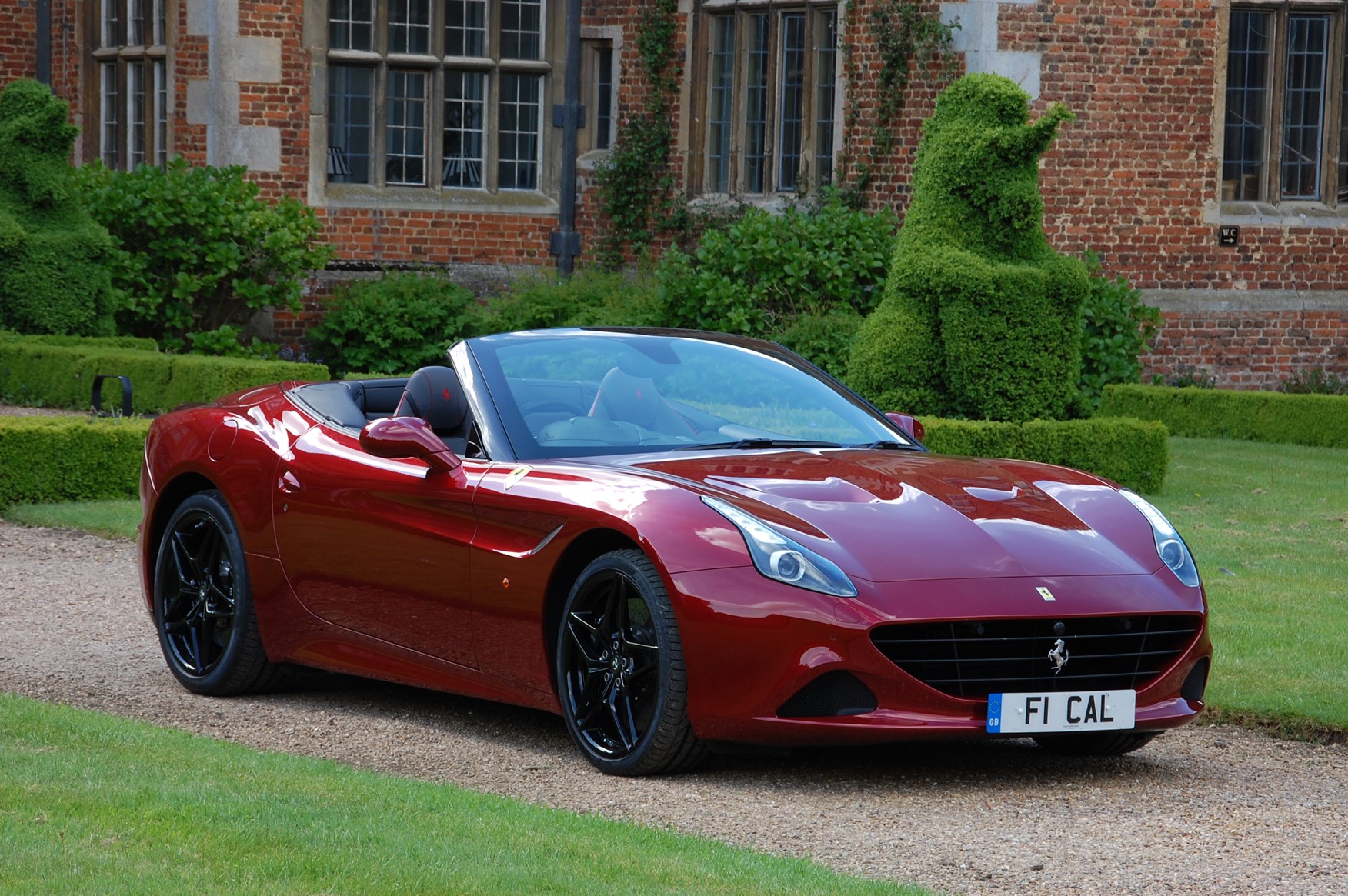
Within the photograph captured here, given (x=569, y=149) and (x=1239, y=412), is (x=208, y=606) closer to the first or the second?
(x=1239, y=412)

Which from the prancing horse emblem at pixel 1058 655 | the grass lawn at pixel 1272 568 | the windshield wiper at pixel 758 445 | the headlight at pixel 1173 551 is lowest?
the grass lawn at pixel 1272 568

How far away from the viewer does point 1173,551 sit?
5773 mm

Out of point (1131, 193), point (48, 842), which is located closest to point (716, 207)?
point (1131, 193)

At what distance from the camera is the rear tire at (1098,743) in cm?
588

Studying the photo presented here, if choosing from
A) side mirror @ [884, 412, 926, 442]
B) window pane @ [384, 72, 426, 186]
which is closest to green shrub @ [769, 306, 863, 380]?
window pane @ [384, 72, 426, 186]

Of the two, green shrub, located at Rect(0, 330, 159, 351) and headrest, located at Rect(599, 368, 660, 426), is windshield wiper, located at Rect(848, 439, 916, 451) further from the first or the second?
green shrub, located at Rect(0, 330, 159, 351)

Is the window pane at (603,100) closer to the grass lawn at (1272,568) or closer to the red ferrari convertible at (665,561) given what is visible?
the grass lawn at (1272,568)

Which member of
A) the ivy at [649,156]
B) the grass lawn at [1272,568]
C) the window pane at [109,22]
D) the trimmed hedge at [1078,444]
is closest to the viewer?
the grass lawn at [1272,568]

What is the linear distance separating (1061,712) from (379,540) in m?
2.32

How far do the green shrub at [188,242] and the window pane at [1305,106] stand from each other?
10.5m

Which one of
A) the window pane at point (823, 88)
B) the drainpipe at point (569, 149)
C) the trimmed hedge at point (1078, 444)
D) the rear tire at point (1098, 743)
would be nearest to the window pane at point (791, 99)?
the window pane at point (823, 88)

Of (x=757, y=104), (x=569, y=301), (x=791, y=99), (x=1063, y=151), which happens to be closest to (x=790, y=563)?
(x=1063, y=151)

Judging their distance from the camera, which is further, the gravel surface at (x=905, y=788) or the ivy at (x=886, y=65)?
the ivy at (x=886, y=65)

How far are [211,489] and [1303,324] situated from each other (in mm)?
15848
